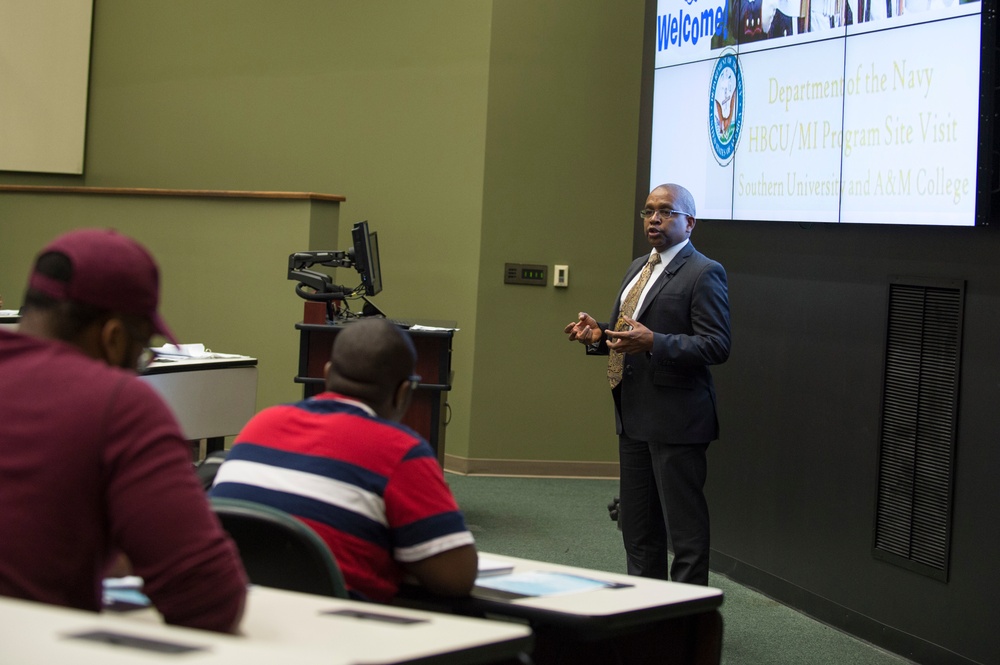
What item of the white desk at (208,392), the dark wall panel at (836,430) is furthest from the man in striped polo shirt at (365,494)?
the white desk at (208,392)

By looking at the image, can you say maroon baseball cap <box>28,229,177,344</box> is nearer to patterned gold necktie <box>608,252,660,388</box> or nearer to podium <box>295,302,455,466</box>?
patterned gold necktie <box>608,252,660,388</box>

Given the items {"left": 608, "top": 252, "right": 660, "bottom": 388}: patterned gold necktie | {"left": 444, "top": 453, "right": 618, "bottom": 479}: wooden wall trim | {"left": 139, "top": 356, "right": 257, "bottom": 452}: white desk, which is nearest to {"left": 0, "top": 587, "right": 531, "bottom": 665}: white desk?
{"left": 608, "top": 252, "right": 660, "bottom": 388}: patterned gold necktie

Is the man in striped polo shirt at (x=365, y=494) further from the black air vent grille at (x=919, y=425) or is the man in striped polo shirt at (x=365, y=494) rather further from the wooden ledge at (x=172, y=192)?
the wooden ledge at (x=172, y=192)

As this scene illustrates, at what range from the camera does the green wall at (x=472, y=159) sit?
6.86 m

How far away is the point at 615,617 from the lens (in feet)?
6.45

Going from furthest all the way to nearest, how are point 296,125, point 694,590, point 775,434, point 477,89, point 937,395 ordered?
point 296,125 → point 477,89 → point 775,434 → point 937,395 → point 694,590

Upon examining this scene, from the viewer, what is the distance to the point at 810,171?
14.3ft

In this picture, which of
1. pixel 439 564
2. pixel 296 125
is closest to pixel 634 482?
pixel 439 564

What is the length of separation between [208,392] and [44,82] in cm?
397

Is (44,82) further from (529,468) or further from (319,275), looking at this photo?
(529,468)

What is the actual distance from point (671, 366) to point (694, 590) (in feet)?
5.64

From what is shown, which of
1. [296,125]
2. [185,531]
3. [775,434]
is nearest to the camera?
[185,531]

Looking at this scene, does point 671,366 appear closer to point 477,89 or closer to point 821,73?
point 821,73

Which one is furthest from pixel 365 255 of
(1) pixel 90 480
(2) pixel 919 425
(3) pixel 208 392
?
(1) pixel 90 480
